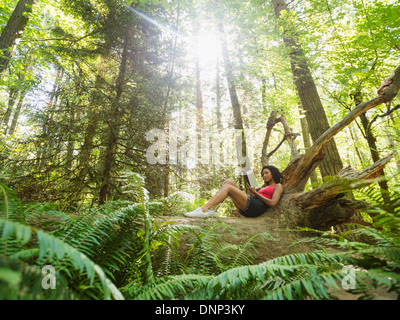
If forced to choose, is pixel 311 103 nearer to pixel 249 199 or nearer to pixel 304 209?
pixel 304 209

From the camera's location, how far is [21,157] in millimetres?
4641

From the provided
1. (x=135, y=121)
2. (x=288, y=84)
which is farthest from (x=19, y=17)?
(x=288, y=84)

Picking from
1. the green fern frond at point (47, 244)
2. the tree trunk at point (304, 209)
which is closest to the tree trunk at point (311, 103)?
the tree trunk at point (304, 209)

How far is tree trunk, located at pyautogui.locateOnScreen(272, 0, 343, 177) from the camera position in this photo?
4867 mm

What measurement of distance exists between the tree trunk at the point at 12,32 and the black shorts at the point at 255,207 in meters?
7.04

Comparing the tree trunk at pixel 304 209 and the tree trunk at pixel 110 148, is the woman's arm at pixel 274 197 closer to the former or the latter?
the tree trunk at pixel 304 209

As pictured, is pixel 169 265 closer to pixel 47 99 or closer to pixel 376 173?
pixel 376 173

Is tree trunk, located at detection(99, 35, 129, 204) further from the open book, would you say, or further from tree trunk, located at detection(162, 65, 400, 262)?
the open book

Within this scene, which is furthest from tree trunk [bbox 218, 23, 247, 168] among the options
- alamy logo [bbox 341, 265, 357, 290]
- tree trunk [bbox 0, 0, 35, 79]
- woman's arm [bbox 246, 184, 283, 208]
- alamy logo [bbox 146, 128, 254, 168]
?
tree trunk [bbox 0, 0, 35, 79]

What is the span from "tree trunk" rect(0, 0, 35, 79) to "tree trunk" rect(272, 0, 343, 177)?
23.7ft

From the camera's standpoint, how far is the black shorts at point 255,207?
386 cm

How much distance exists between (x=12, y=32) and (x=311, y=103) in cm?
852

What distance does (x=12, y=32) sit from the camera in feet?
17.2

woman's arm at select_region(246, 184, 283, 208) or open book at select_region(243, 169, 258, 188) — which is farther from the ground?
open book at select_region(243, 169, 258, 188)
